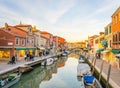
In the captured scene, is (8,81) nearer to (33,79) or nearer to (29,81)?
(29,81)

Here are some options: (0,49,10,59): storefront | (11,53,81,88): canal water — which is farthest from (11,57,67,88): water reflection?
(0,49,10,59): storefront

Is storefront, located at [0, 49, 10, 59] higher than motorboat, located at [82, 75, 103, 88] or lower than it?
higher

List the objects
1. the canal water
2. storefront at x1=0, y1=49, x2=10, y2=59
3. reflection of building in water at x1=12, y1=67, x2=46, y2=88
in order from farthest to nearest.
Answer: storefront at x1=0, y1=49, x2=10, y2=59, the canal water, reflection of building in water at x1=12, y1=67, x2=46, y2=88

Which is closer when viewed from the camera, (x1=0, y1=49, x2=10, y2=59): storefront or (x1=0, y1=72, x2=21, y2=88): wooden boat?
(x1=0, y1=72, x2=21, y2=88): wooden boat

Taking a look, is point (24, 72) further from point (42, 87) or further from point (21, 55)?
point (21, 55)

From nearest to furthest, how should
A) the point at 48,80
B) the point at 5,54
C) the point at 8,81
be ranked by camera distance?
the point at 8,81 → the point at 48,80 → the point at 5,54

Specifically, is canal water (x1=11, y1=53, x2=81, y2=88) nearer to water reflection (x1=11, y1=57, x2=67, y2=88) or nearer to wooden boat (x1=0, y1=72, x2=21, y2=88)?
water reflection (x1=11, y1=57, x2=67, y2=88)

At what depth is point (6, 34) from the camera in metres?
33.1

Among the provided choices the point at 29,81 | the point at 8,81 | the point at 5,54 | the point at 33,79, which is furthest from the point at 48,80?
the point at 5,54

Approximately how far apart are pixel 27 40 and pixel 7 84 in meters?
25.4

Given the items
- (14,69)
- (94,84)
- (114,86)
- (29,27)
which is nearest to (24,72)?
(14,69)

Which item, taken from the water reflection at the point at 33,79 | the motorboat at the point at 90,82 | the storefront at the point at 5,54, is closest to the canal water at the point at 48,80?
the water reflection at the point at 33,79

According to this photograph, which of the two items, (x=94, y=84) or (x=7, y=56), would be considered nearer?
(x=94, y=84)

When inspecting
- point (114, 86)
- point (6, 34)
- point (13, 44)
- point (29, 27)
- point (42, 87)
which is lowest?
point (42, 87)
